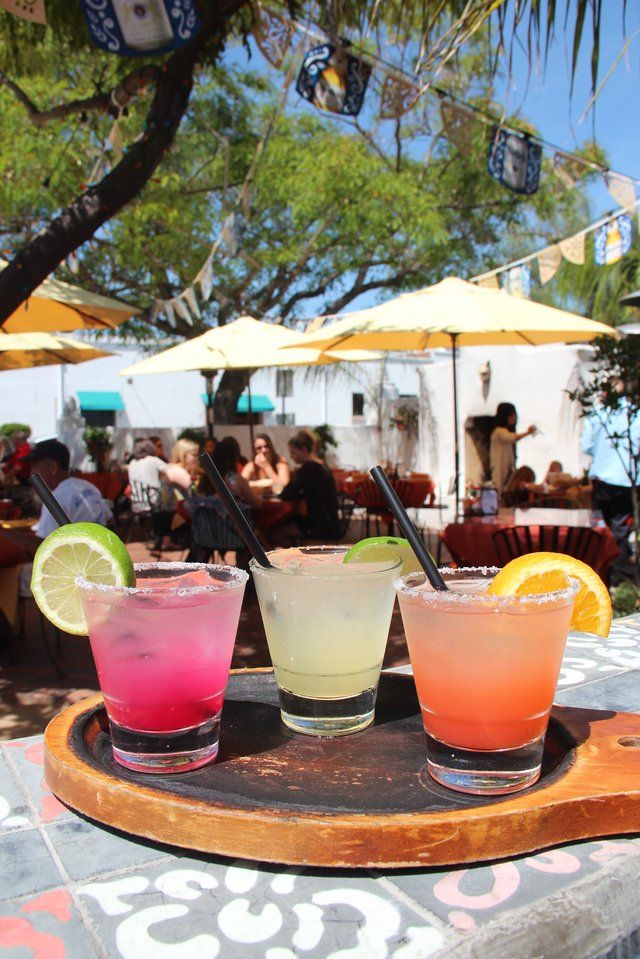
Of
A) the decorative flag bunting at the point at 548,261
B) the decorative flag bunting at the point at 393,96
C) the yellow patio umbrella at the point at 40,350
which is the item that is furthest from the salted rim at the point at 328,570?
the decorative flag bunting at the point at 548,261

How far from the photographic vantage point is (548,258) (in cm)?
1009

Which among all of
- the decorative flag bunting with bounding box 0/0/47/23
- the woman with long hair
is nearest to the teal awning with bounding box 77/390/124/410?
the woman with long hair

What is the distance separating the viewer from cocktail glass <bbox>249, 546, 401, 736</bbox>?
1.07m

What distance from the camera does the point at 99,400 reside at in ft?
80.6

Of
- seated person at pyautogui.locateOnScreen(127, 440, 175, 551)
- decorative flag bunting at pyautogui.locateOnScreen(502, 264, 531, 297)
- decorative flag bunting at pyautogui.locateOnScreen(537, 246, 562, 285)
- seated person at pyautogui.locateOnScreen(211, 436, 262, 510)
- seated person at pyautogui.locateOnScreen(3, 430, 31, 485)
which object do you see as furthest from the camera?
decorative flag bunting at pyautogui.locateOnScreen(502, 264, 531, 297)

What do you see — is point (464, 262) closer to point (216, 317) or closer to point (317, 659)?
point (216, 317)

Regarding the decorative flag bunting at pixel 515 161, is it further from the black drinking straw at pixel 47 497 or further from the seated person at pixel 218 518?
the black drinking straw at pixel 47 497

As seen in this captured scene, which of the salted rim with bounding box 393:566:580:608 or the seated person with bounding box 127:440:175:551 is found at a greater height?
the salted rim with bounding box 393:566:580:608

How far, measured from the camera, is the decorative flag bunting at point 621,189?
28.0 feet

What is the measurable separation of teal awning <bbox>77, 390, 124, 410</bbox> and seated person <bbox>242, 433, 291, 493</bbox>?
1661 centimetres

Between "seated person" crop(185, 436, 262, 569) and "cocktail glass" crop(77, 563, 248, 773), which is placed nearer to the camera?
"cocktail glass" crop(77, 563, 248, 773)

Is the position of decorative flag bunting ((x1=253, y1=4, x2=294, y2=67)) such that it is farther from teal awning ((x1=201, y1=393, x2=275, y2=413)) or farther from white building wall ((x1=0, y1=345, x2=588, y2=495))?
teal awning ((x1=201, y1=393, x2=275, y2=413))

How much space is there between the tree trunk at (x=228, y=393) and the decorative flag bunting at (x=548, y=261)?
7.90m

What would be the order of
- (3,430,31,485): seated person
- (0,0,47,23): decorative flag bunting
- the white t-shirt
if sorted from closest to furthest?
(0,0,47,23): decorative flag bunting, the white t-shirt, (3,430,31,485): seated person
